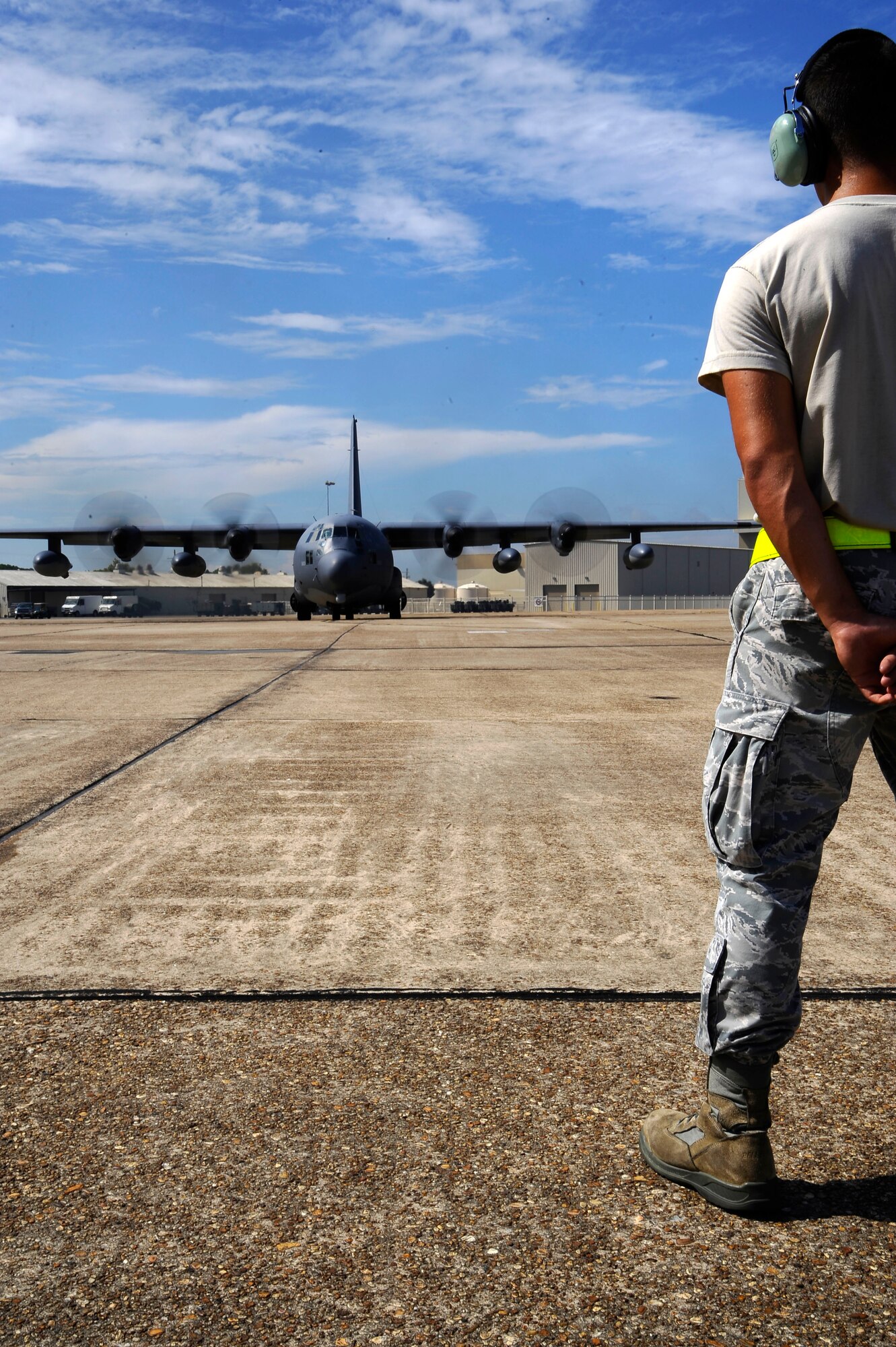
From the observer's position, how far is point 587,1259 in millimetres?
1760

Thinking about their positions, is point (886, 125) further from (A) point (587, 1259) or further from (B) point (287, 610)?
(B) point (287, 610)

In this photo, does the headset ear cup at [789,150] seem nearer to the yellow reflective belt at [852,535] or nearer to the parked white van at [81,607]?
the yellow reflective belt at [852,535]

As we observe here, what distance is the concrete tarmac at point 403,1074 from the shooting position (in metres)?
1.68

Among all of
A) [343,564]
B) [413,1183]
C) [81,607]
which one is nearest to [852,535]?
[413,1183]

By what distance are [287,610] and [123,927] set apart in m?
73.6

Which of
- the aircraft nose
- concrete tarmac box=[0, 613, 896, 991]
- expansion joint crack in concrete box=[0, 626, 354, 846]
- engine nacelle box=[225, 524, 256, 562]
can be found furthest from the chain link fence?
concrete tarmac box=[0, 613, 896, 991]

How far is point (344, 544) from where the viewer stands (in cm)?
2812

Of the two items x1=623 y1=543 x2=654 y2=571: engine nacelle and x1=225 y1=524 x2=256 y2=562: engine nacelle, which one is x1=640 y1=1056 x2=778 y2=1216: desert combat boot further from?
x1=225 y1=524 x2=256 y2=562: engine nacelle

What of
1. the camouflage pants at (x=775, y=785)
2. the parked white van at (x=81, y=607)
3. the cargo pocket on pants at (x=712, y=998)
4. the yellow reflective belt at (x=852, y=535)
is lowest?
the parked white van at (x=81, y=607)

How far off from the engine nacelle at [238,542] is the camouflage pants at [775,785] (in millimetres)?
35102

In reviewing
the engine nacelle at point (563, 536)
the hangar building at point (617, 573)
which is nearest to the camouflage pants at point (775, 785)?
the engine nacelle at point (563, 536)

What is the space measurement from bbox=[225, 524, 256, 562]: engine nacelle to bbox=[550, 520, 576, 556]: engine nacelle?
10541mm

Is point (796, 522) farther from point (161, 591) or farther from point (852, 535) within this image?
point (161, 591)

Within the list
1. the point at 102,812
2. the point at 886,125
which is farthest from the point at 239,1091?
the point at 102,812
